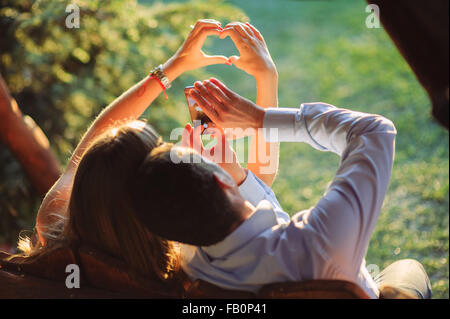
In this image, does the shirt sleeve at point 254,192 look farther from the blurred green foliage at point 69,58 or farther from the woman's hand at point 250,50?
the blurred green foliage at point 69,58

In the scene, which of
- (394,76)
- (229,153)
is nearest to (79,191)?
(229,153)

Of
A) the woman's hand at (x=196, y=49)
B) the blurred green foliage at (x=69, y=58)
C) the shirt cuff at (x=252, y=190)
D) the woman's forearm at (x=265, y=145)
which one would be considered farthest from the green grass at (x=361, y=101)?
the woman's hand at (x=196, y=49)

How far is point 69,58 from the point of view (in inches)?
100

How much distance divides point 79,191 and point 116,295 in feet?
0.80

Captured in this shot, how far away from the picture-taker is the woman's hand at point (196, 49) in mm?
1325

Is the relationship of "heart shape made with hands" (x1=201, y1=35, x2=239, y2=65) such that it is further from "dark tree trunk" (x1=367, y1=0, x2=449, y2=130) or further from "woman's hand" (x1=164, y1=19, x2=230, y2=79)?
"dark tree trunk" (x1=367, y1=0, x2=449, y2=130)

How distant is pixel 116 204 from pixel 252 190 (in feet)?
1.42

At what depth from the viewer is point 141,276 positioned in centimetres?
93

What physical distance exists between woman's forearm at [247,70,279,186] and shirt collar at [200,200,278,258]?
39 cm

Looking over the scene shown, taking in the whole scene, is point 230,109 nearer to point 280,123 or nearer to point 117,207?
Result: point 280,123

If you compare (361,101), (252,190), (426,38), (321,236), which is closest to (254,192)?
(252,190)

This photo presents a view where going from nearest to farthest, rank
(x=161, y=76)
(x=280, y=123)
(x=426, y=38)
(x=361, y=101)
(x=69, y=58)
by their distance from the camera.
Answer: (x=426, y=38) → (x=280, y=123) → (x=161, y=76) → (x=69, y=58) → (x=361, y=101)
